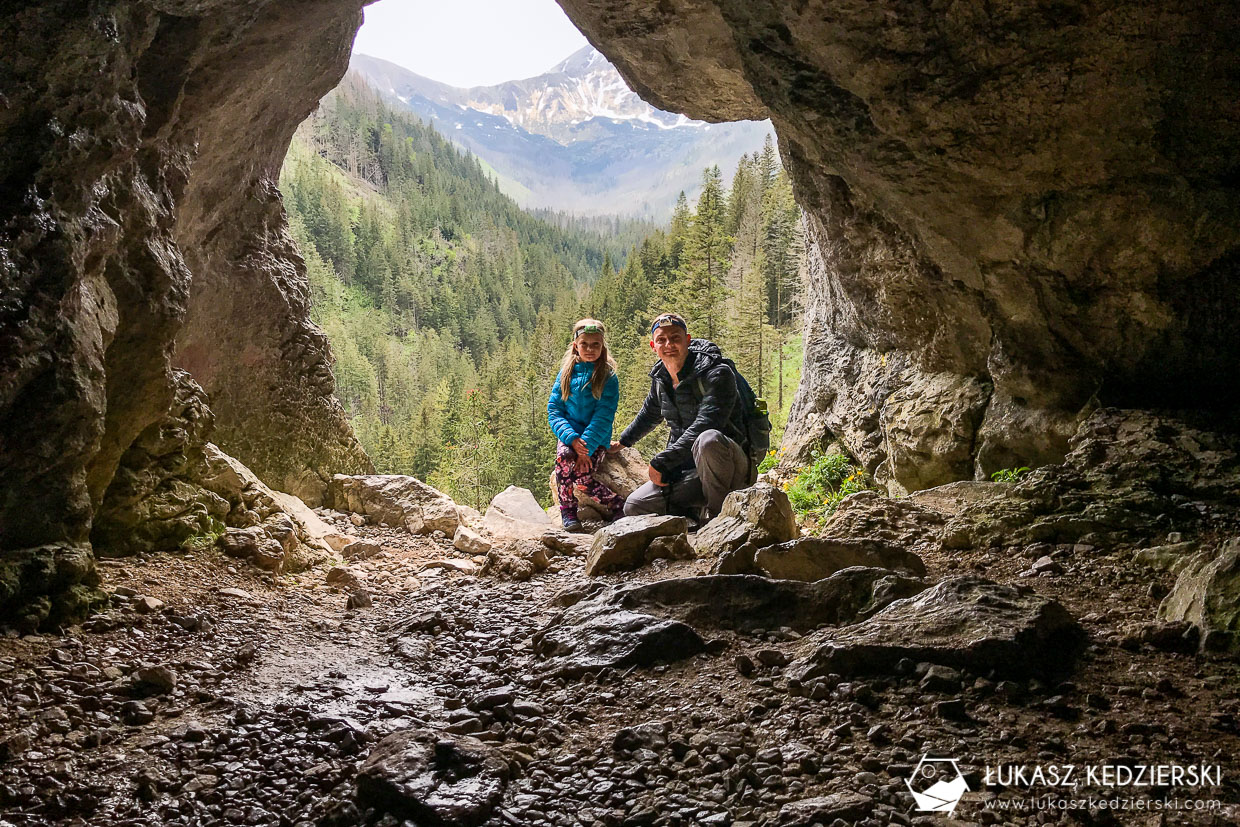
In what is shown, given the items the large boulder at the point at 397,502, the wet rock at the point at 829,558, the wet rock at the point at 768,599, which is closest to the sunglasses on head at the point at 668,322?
the wet rock at the point at 829,558

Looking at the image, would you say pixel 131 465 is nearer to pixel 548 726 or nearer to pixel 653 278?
pixel 548 726

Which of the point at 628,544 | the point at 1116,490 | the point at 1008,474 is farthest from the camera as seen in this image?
the point at 1008,474

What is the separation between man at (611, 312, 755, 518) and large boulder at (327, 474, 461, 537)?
245 centimetres

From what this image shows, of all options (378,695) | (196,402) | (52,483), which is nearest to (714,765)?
(378,695)

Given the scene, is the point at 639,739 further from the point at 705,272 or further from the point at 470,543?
the point at 705,272

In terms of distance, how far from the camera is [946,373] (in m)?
8.11

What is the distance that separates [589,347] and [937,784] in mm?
6438

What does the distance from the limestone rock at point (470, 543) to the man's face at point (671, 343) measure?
9.53 ft

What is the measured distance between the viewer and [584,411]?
863cm

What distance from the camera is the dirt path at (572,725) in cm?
239

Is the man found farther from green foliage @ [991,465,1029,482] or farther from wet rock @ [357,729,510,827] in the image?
wet rock @ [357,729,510,827]

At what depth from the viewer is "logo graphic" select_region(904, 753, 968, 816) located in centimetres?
220

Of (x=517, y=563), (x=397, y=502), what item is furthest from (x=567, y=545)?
(x=397, y=502)

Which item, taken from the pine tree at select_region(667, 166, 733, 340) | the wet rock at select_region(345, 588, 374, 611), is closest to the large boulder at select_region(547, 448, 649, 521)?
the wet rock at select_region(345, 588, 374, 611)
